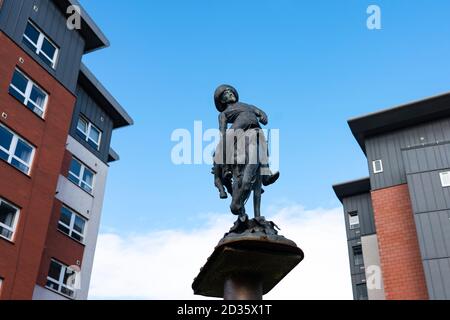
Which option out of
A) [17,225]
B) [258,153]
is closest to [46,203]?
[17,225]

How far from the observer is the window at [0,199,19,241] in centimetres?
1880

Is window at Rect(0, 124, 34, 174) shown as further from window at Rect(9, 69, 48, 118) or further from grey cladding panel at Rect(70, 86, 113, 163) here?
grey cladding panel at Rect(70, 86, 113, 163)

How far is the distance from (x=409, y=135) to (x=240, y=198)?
28.7 metres

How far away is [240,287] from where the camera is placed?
4.93m

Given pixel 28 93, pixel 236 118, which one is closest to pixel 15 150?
pixel 28 93

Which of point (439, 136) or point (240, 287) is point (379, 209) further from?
point (240, 287)

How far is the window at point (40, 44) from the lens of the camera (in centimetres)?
2233

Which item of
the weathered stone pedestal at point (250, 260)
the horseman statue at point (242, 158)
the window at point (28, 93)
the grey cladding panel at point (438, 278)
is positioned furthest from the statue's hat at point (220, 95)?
the grey cladding panel at point (438, 278)

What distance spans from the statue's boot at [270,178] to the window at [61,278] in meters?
18.8

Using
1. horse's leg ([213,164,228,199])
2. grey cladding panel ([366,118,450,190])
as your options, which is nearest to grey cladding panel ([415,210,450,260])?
grey cladding panel ([366,118,450,190])

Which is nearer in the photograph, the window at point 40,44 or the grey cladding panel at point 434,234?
the window at point 40,44

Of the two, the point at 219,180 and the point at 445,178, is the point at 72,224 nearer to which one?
the point at 219,180

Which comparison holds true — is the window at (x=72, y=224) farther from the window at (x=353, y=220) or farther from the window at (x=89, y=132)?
the window at (x=353, y=220)

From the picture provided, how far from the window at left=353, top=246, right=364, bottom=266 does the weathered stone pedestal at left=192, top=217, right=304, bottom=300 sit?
3305cm
